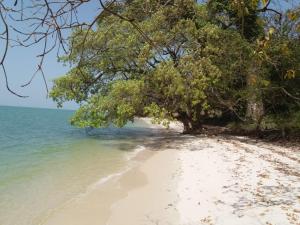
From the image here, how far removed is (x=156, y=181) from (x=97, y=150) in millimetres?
8699

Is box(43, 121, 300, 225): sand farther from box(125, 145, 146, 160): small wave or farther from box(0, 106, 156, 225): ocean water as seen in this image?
box(125, 145, 146, 160): small wave

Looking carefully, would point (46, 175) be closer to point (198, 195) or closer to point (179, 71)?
point (198, 195)

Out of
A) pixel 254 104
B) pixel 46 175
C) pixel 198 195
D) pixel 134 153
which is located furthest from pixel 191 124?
pixel 198 195

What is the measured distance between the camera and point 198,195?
27.6 feet

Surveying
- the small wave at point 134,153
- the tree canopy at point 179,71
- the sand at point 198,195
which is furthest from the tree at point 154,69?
the sand at point 198,195

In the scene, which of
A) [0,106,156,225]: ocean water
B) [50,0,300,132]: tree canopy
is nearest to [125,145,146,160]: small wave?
[0,106,156,225]: ocean water

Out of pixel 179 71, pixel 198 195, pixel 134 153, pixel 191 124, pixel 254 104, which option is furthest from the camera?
pixel 191 124

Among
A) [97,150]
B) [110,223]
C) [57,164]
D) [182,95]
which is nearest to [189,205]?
[110,223]

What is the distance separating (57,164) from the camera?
15.3 m

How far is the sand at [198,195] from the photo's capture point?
702 centimetres

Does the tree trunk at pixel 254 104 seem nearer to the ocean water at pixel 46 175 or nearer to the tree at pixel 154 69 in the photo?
the tree at pixel 154 69

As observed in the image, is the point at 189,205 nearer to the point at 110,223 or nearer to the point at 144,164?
the point at 110,223

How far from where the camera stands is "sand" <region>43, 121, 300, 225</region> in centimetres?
702

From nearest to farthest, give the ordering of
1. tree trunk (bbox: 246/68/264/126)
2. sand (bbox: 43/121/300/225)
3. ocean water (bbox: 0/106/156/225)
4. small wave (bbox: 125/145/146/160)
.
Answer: sand (bbox: 43/121/300/225) → ocean water (bbox: 0/106/156/225) → small wave (bbox: 125/145/146/160) → tree trunk (bbox: 246/68/264/126)
